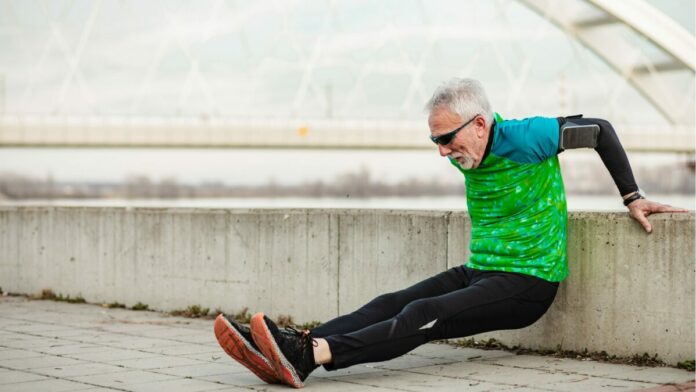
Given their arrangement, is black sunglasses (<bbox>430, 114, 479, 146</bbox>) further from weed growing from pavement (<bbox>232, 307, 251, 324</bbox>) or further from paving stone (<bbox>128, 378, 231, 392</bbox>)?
weed growing from pavement (<bbox>232, 307, 251, 324</bbox>)

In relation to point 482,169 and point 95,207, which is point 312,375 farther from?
point 95,207

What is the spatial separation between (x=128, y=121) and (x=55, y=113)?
140 inches

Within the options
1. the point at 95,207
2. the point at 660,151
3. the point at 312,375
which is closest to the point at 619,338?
the point at 312,375

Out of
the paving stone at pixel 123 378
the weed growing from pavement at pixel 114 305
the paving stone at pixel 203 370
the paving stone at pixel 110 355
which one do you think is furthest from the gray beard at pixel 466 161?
the weed growing from pavement at pixel 114 305

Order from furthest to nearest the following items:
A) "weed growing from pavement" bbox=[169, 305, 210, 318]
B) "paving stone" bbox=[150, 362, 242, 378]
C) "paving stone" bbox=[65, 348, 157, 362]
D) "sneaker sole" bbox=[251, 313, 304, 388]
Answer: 1. "weed growing from pavement" bbox=[169, 305, 210, 318]
2. "paving stone" bbox=[65, 348, 157, 362]
3. "paving stone" bbox=[150, 362, 242, 378]
4. "sneaker sole" bbox=[251, 313, 304, 388]

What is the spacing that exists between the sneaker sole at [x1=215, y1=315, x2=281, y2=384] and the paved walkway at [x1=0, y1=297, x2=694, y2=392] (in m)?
0.10

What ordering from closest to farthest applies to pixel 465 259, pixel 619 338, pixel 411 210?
pixel 619 338
pixel 465 259
pixel 411 210

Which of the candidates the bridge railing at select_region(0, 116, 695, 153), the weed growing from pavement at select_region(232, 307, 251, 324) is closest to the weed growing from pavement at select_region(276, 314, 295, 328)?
the weed growing from pavement at select_region(232, 307, 251, 324)

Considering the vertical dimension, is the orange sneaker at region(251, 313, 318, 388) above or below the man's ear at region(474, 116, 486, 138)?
below

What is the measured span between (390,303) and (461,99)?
1.03m

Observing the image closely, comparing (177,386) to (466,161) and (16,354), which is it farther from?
(466,161)

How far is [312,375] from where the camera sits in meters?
5.30

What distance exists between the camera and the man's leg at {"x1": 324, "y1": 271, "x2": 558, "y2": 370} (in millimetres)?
4852

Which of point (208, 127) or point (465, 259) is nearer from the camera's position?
point (465, 259)
